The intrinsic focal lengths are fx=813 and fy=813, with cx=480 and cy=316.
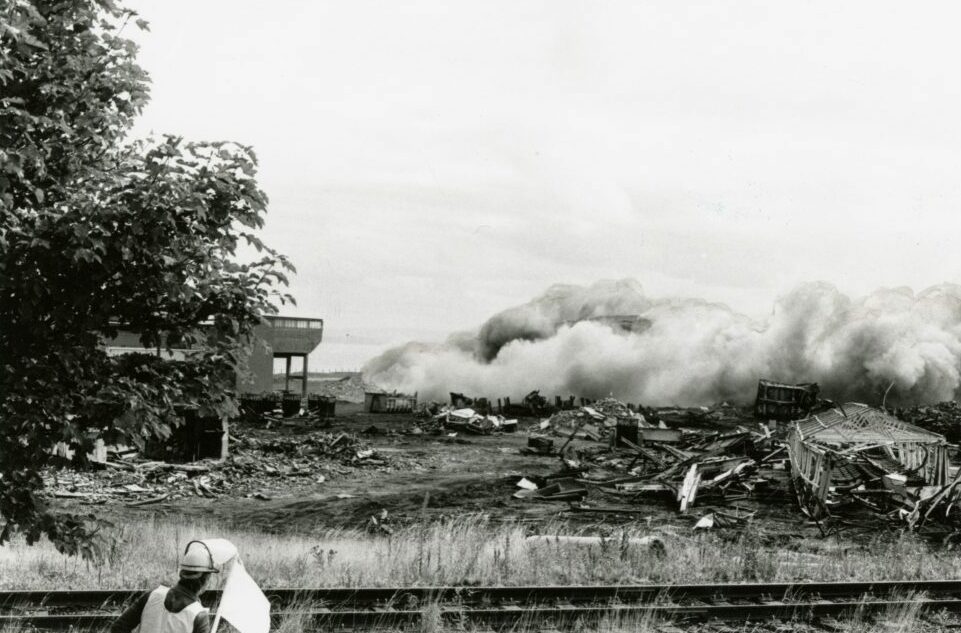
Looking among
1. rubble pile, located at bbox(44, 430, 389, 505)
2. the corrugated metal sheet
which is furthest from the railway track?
the corrugated metal sheet

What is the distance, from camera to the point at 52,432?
575 cm

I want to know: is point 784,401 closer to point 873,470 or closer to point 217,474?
point 873,470

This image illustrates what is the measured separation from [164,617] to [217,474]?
71.6 ft

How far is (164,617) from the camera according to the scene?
4.03m

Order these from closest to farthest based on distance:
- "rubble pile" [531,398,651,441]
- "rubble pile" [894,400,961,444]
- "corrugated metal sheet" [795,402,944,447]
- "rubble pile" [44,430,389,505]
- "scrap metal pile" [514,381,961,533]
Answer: "scrap metal pile" [514,381,961,533], "rubble pile" [44,430,389,505], "corrugated metal sheet" [795,402,944,447], "rubble pile" [894,400,961,444], "rubble pile" [531,398,651,441]

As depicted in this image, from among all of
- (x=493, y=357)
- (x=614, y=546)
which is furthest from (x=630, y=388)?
(x=614, y=546)

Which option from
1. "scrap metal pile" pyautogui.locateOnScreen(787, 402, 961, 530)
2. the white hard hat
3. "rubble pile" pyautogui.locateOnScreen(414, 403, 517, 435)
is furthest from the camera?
"rubble pile" pyautogui.locateOnScreen(414, 403, 517, 435)

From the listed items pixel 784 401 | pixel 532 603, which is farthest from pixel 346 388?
pixel 532 603

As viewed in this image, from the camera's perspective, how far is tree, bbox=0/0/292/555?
5.45 metres

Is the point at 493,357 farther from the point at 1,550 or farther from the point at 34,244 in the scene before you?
the point at 34,244

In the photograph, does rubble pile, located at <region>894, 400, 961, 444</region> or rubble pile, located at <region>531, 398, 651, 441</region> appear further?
rubble pile, located at <region>531, 398, 651, 441</region>

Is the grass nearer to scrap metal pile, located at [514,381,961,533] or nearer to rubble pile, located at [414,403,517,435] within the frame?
scrap metal pile, located at [514,381,961,533]

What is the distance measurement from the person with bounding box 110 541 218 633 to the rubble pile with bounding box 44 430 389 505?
59.0ft

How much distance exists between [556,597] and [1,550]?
820cm
